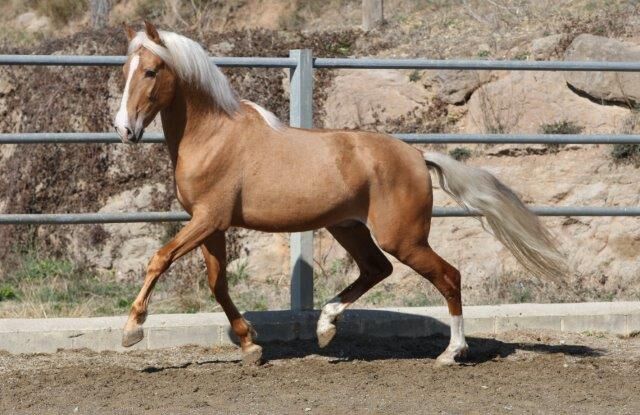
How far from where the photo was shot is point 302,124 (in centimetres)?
661

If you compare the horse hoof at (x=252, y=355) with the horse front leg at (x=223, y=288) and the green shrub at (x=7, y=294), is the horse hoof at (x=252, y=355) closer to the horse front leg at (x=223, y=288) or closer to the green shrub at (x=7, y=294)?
the horse front leg at (x=223, y=288)

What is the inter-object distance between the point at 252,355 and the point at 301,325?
2.52ft

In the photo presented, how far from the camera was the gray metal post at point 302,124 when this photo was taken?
259 inches

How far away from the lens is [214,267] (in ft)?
19.3

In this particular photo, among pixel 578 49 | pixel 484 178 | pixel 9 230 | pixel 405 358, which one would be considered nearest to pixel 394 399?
pixel 405 358

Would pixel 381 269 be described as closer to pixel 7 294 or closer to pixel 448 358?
pixel 448 358

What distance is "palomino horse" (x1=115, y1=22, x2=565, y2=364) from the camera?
5.48 metres

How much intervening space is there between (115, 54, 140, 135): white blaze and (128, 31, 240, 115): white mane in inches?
3.0

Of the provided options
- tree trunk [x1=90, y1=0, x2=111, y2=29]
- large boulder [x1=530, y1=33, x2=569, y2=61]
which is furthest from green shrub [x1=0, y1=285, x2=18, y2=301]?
tree trunk [x1=90, y1=0, x2=111, y2=29]

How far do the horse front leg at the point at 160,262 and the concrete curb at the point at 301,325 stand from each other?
859 mm

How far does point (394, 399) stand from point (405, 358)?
1.10m

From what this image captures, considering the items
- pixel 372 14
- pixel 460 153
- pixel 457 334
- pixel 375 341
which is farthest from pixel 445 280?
pixel 372 14

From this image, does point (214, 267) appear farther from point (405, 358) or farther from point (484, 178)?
point (484, 178)

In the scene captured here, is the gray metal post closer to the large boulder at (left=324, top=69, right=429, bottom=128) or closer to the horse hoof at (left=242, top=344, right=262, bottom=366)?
the horse hoof at (left=242, top=344, right=262, bottom=366)
